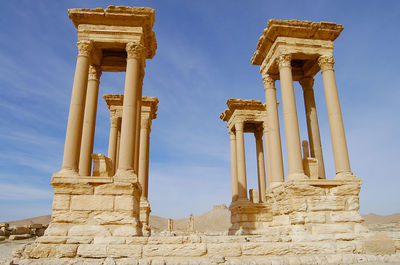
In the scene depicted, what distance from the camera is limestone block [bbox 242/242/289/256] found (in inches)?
424

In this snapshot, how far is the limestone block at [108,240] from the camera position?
37.2ft

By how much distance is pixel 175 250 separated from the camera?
34.5ft

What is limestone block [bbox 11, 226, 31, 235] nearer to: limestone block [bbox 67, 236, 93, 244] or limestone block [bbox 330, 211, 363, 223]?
limestone block [bbox 67, 236, 93, 244]

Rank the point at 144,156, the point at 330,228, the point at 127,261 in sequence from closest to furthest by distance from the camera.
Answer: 1. the point at 127,261
2. the point at 330,228
3. the point at 144,156

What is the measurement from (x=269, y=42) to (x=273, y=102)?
3.88 metres

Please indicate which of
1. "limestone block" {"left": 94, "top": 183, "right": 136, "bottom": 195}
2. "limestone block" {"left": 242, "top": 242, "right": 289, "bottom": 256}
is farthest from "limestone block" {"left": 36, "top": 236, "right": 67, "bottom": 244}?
"limestone block" {"left": 242, "top": 242, "right": 289, "bottom": 256}

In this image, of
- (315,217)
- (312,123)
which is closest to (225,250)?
(315,217)

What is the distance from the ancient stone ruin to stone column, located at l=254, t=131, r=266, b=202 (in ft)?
38.1

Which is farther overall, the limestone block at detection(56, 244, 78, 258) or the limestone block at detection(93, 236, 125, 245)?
the limestone block at detection(93, 236, 125, 245)

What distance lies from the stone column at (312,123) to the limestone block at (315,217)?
16.6ft

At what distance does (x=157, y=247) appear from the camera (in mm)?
10492

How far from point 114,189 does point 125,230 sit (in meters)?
1.86

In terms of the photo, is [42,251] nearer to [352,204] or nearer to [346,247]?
[346,247]

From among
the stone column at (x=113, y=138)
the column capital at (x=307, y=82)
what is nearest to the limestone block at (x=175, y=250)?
the column capital at (x=307, y=82)
